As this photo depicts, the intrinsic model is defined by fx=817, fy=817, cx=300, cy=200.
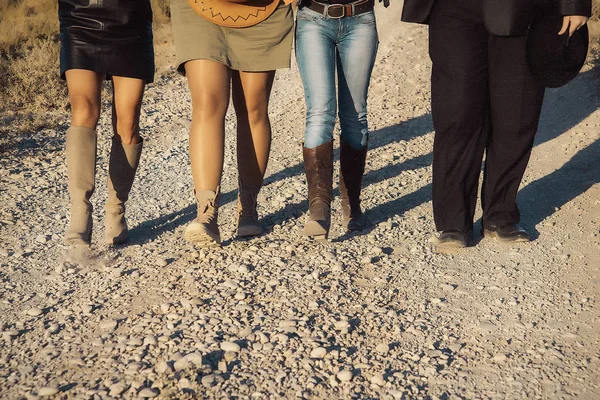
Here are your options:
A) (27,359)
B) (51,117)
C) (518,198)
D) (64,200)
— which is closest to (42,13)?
(51,117)

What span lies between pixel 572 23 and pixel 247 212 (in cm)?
221

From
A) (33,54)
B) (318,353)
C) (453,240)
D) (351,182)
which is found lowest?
(33,54)

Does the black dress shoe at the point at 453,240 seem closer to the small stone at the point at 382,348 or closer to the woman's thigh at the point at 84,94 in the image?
the small stone at the point at 382,348

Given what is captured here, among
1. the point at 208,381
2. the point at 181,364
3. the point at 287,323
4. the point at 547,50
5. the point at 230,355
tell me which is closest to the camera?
the point at 208,381

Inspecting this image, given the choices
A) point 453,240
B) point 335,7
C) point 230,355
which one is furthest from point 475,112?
point 230,355

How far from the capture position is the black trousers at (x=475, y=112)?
15.3ft

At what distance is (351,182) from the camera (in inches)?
208

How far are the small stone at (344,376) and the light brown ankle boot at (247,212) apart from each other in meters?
1.90

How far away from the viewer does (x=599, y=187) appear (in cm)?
608

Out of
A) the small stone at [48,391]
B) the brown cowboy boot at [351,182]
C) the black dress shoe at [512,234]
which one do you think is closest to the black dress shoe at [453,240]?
the black dress shoe at [512,234]

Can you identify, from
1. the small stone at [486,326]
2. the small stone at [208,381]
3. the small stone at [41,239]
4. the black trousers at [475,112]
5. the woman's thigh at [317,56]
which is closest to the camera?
the small stone at [208,381]

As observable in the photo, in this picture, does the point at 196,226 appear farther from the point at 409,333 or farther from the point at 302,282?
the point at 409,333

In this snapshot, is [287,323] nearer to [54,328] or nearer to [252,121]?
[54,328]

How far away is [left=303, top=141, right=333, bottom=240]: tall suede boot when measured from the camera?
4941 mm
